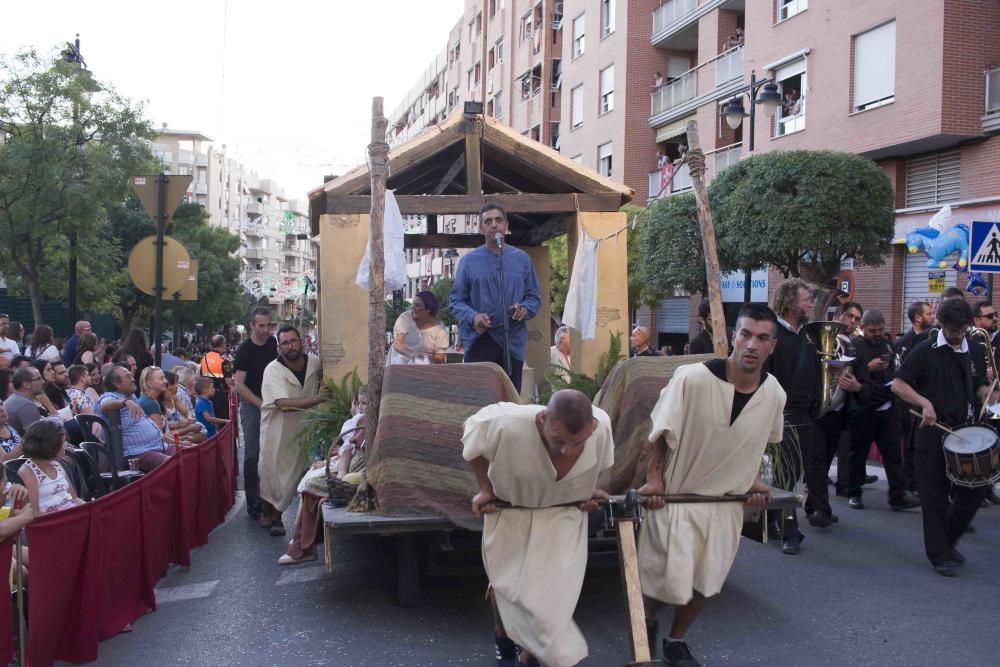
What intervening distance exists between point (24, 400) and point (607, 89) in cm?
3053

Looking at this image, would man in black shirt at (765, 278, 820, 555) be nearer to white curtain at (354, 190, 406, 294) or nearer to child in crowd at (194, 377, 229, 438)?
white curtain at (354, 190, 406, 294)

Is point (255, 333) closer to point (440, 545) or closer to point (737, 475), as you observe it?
point (440, 545)

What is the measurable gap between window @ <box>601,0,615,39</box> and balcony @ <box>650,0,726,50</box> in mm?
2346

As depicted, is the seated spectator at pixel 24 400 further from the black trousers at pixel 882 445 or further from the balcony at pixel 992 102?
the balcony at pixel 992 102

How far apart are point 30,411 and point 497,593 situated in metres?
5.15

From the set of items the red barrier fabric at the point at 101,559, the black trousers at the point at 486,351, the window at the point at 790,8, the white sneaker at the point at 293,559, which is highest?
the window at the point at 790,8

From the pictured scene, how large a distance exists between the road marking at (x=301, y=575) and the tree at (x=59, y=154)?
1252 centimetres

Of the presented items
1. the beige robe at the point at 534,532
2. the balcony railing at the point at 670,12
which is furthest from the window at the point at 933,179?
the beige robe at the point at 534,532

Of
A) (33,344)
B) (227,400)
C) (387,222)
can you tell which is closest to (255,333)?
(387,222)

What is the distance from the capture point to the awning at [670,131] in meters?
32.4

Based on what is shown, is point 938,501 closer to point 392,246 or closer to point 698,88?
point 392,246

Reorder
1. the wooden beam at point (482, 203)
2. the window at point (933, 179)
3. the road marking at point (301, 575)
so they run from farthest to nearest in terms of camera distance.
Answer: the window at point (933, 179)
the wooden beam at point (482, 203)
the road marking at point (301, 575)

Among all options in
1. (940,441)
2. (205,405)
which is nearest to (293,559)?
(940,441)

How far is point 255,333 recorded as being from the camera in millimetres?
9742
